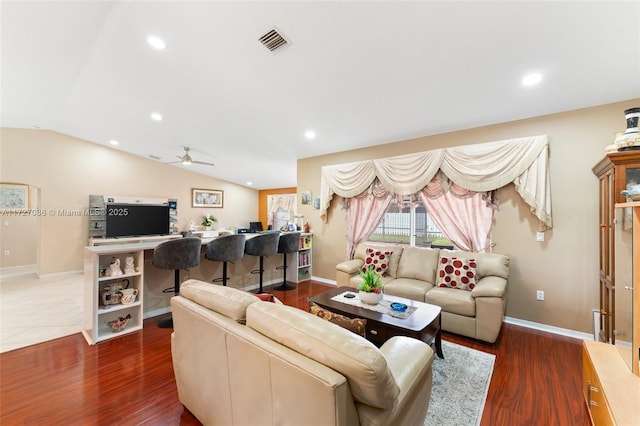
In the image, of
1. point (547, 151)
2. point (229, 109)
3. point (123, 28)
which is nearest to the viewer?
point (123, 28)

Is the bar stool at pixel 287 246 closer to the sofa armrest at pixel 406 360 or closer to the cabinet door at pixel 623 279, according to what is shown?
the sofa armrest at pixel 406 360

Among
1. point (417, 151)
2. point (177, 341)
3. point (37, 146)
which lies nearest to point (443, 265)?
point (417, 151)

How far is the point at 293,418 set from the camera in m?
1.00

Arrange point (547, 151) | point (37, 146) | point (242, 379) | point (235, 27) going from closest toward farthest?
point (242, 379), point (235, 27), point (547, 151), point (37, 146)

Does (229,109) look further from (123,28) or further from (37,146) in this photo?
(37,146)

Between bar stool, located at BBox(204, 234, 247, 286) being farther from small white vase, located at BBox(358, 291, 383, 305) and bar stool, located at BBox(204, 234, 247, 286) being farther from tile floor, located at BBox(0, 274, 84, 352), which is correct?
small white vase, located at BBox(358, 291, 383, 305)

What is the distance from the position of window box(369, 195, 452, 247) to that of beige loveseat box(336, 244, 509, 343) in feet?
1.30

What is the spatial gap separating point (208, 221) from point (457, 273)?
276 inches

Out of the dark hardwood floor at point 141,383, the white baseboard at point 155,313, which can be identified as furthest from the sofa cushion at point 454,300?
the white baseboard at point 155,313

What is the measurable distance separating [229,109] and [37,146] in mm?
4905

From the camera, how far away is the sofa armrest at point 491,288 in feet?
8.96

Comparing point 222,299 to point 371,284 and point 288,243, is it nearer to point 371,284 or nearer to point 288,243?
point 371,284

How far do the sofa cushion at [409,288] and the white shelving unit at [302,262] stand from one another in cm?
212

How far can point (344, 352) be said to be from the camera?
0.97 meters
